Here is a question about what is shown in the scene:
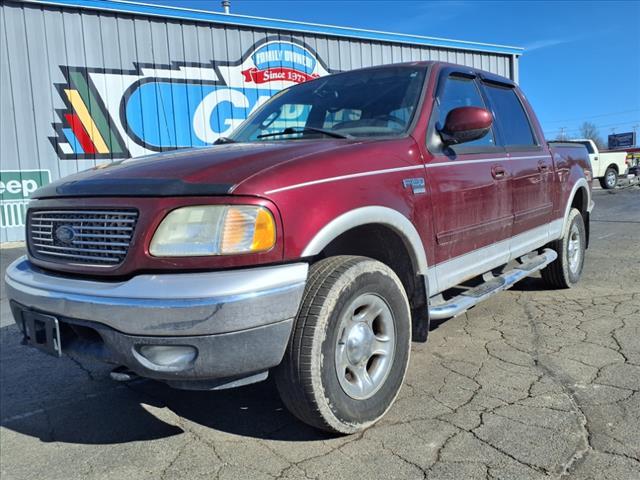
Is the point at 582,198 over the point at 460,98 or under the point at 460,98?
under

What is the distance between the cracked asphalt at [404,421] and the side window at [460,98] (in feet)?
4.79

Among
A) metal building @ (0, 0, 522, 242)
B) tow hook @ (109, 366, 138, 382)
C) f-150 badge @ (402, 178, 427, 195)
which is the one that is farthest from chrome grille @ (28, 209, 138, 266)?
metal building @ (0, 0, 522, 242)

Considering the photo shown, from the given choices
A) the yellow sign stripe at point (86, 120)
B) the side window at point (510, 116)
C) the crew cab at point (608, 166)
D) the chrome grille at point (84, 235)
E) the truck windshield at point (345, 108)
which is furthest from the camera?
the crew cab at point (608, 166)

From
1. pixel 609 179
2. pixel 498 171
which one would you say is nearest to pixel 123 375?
pixel 498 171

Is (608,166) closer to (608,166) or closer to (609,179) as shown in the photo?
(608,166)

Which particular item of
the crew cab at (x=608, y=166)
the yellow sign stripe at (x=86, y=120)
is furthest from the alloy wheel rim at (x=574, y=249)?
the crew cab at (x=608, y=166)

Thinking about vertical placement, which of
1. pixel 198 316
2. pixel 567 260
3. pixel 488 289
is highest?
pixel 198 316

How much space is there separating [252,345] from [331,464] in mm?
694

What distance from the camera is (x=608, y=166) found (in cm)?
2231

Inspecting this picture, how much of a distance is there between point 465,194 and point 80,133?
911 centimetres

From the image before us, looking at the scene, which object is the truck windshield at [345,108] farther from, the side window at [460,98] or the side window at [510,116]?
the side window at [510,116]

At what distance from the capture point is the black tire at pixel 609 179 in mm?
22361

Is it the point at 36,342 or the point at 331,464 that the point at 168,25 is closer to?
the point at 36,342

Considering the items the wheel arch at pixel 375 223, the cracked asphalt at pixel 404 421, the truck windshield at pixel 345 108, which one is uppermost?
the truck windshield at pixel 345 108
